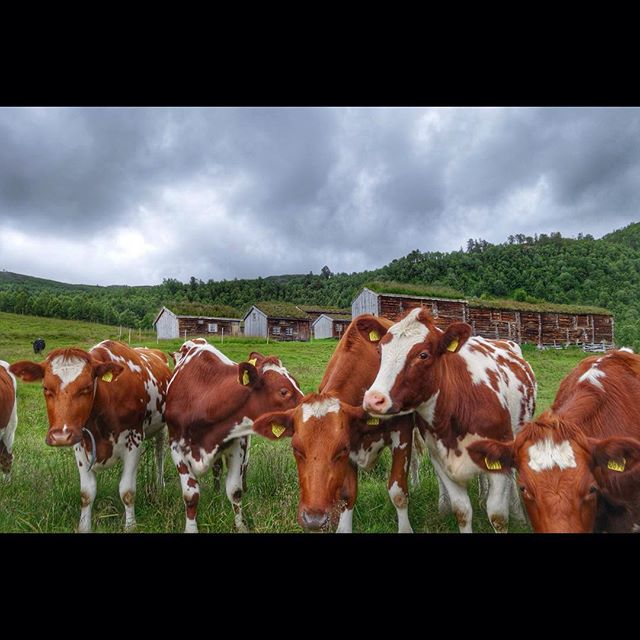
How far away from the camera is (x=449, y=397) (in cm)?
371

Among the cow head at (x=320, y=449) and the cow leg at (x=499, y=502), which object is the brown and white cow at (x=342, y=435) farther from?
the cow leg at (x=499, y=502)

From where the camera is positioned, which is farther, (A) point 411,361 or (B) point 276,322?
(B) point 276,322

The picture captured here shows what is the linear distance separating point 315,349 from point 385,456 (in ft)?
4.12

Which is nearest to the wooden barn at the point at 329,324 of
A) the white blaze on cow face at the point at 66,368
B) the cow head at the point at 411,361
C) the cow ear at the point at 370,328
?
the cow ear at the point at 370,328

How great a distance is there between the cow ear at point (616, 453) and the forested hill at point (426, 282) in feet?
7.97

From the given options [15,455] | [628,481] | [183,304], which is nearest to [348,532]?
[628,481]

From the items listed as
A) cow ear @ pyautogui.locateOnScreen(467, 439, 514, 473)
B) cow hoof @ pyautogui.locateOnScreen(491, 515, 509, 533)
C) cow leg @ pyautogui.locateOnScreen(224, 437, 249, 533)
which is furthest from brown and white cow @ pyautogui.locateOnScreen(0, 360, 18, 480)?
cow hoof @ pyautogui.locateOnScreen(491, 515, 509, 533)

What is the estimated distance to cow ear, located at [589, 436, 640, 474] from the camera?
274 cm

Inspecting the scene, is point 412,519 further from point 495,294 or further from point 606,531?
point 495,294

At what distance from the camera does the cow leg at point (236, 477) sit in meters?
4.26

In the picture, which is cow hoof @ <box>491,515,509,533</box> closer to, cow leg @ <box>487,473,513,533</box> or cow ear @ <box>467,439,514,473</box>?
cow leg @ <box>487,473,513,533</box>

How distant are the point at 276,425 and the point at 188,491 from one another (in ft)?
3.89

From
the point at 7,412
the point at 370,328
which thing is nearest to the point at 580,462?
the point at 370,328

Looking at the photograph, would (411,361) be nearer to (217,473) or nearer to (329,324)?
(329,324)
